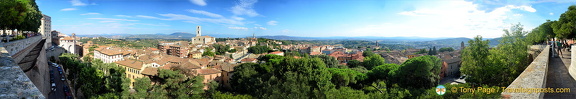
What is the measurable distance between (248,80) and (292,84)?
244 inches

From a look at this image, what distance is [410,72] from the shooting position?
20.1 metres

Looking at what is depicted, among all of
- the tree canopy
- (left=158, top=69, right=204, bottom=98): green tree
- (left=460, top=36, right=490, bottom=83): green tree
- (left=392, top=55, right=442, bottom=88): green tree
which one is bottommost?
(left=158, top=69, right=204, bottom=98): green tree

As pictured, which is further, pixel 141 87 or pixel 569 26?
pixel 141 87

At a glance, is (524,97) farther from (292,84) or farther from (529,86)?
(292,84)

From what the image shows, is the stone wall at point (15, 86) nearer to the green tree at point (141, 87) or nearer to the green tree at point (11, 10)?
the green tree at point (11, 10)

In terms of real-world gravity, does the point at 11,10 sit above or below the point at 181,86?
above

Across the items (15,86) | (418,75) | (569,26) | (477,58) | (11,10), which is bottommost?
(418,75)

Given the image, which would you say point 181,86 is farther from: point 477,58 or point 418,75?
point 477,58

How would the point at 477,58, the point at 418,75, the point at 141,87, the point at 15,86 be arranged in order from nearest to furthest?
the point at 15,86
the point at 477,58
the point at 141,87
the point at 418,75

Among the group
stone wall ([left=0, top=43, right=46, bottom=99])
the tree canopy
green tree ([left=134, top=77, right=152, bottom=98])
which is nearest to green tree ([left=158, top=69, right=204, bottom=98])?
green tree ([left=134, top=77, right=152, bottom=98])

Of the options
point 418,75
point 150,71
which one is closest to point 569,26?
point 418,75

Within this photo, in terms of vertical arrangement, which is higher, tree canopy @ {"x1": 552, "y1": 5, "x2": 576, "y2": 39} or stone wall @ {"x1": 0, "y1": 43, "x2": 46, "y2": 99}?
tree canopy @ {"x1": 552, "y1": 5, "x2": 576, "y2": 39}

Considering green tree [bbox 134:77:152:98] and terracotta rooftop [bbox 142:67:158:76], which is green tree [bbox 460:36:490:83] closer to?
green tree [bbox 134:77:152:98]

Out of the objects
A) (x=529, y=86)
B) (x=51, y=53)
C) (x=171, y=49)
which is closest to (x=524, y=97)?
(x=529, y=86)
